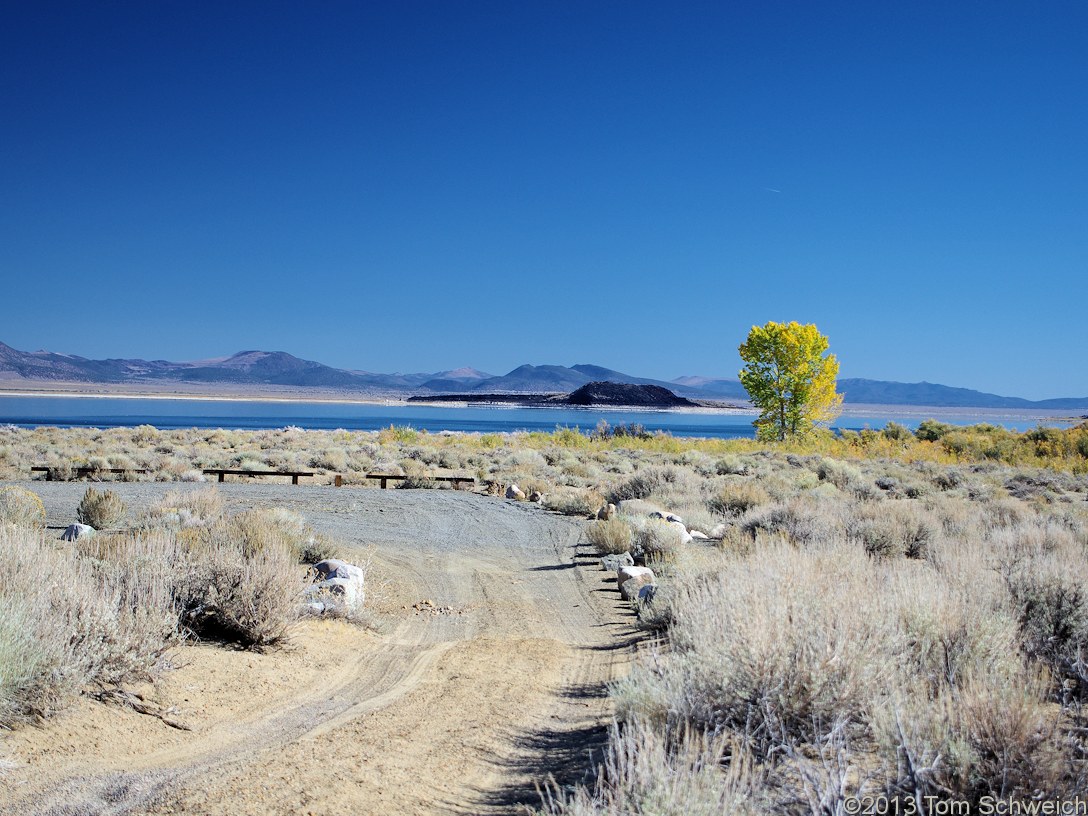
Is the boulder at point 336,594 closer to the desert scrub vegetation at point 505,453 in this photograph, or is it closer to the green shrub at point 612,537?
the green shrub at point 612,537

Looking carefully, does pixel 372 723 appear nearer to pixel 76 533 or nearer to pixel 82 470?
pixel 76 533

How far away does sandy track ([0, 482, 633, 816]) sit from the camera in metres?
4.09

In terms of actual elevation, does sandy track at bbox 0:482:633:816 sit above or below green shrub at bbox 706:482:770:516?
below

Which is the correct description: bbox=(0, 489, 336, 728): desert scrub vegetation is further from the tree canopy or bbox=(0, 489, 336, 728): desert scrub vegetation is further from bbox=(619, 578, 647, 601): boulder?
the tree canopy

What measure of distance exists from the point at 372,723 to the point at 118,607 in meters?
2.11

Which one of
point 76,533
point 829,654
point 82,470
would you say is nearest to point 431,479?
point 82,470

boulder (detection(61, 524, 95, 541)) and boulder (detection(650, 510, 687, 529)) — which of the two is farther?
boulder (detection(650, 510, 687, 529))

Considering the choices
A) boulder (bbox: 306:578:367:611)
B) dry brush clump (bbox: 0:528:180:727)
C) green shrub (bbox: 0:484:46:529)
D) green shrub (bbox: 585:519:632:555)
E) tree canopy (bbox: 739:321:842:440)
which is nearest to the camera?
dry brush clump (bbox: 0:528:180:727)

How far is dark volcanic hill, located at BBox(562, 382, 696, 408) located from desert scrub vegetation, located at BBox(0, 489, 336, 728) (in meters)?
156

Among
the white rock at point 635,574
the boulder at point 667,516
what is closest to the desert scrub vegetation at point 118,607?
the white rock at point 635,574

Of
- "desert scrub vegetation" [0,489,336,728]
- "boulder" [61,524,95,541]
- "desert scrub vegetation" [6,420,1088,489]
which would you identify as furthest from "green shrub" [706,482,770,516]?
"boulder" [61,524,95,541]

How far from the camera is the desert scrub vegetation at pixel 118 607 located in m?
4.68

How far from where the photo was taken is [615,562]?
36.3ft

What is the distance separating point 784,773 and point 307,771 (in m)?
2.67
